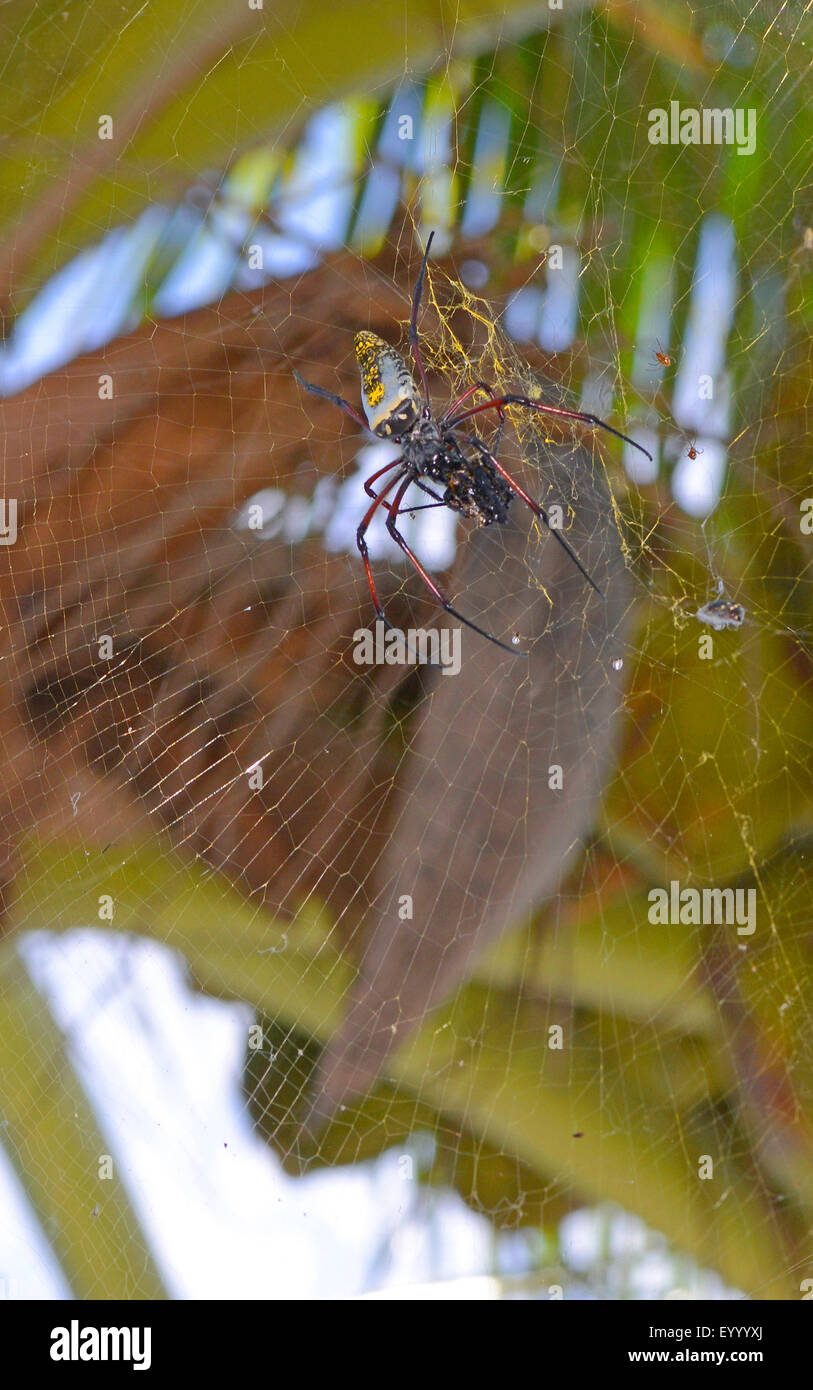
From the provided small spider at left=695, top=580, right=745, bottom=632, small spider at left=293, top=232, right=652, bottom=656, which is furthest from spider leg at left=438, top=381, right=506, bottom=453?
small spider at left=695, top=580, right=745, bottom=632

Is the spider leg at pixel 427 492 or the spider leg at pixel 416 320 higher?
the spider leg at pixel 416 320

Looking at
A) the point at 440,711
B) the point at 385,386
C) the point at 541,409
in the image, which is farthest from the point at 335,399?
the point at 440,711

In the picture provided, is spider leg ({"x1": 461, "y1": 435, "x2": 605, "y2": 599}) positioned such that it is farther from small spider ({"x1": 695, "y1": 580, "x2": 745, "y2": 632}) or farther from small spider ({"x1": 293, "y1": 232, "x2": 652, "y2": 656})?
small spider ({"x1": 695, "y1": 580, "x2": 745, "y2": 632})

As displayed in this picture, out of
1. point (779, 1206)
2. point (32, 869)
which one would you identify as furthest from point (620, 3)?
point (779, 1206)

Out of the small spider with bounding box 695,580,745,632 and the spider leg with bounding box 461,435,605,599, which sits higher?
the spider leg with bounding box 461,435,605,599

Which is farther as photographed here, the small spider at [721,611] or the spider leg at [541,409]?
the small spider at [721,611]

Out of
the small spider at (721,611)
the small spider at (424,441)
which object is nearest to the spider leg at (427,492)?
the small spider at (424,441)

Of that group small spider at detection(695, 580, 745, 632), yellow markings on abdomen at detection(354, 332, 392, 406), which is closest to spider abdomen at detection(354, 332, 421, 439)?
yellow markings on abdomen at detection(354, 332, 392, 406)

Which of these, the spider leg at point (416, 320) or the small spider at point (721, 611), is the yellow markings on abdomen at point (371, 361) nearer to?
the spider leg at point (416, 320)

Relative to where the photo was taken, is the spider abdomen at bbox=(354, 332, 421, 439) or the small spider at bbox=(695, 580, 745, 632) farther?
the small spider at bbox=(695, 580, 745, 632)
